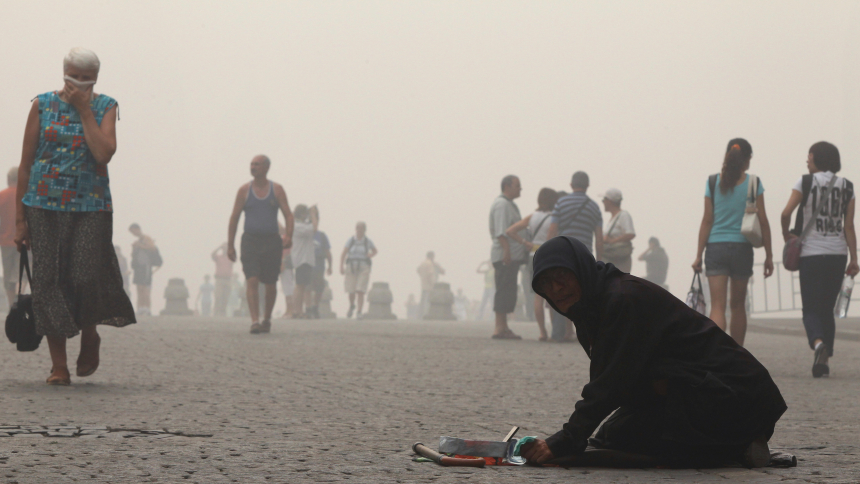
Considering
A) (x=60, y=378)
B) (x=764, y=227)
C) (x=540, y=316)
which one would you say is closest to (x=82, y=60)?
(x=60, y=378)

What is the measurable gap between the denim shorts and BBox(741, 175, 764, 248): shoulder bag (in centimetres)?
10

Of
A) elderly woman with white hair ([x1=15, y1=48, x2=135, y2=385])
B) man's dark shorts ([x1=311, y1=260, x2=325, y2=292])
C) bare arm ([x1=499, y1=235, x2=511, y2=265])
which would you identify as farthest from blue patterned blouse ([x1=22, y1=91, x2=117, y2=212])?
man's dark shorts ([x1=311, y1=260, x2=325, y2=292])

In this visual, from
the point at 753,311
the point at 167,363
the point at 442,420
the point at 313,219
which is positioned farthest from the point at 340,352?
the point at 753,311

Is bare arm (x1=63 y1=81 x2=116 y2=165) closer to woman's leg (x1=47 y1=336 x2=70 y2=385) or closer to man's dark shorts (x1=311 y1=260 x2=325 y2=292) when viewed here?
woman's leg (x1=47 y1=336 x2=70 y2=385)

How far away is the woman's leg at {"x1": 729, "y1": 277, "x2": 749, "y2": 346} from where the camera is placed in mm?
8383

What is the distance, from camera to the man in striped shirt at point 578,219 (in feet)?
40.9

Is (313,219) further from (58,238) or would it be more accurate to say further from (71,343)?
(58,238)

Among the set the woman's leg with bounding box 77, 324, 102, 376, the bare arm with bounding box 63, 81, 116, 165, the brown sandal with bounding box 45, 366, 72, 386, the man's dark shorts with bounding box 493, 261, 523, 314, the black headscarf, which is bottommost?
the brown sandal with bounding box 45, 366, 72, 386

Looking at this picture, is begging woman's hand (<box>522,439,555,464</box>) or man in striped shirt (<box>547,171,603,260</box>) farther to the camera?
man in striped shirt (<box>547,171,603,260</box>)

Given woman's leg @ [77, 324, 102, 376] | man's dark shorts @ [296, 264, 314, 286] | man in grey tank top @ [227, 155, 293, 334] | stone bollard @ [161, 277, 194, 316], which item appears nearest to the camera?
woman's leg @ [77, 324, 102, 376]

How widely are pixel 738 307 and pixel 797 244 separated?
676 millimetres

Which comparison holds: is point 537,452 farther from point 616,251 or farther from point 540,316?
point 540,316

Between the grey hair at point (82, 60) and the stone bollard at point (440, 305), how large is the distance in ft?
70.1

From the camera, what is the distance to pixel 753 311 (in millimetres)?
23594
